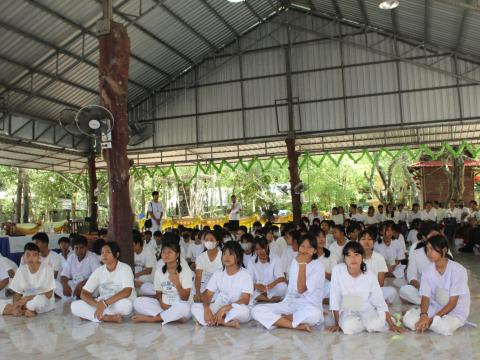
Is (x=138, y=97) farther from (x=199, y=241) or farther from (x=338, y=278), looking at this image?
(x=338, y=278)

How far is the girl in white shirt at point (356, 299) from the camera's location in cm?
376

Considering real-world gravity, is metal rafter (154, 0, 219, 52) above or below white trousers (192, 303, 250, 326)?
above

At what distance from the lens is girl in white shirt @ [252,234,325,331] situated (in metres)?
4.02

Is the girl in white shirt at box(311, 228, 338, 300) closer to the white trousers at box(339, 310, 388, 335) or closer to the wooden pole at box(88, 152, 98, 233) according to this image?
the white trousers at box(339, 310, 388, 335)

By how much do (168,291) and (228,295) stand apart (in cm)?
60

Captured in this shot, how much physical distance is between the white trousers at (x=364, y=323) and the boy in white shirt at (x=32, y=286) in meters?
3.09

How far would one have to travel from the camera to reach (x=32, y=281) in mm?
4906

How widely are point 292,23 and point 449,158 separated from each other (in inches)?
321

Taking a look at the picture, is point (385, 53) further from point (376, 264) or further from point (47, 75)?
point (376, 264)

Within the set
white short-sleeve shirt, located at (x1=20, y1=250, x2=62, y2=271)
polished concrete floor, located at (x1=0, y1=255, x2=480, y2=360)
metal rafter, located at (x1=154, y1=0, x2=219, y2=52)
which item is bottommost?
polished concrete floor, located at (x1=0, y1=255, x2=480, y2=360)

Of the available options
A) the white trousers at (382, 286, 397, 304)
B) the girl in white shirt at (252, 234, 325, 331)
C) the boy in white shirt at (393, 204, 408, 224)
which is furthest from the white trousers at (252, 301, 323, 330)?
the boy in white shirt at (393, 204, 408, 224)

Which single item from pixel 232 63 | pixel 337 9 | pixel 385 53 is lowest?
pixel 385 53

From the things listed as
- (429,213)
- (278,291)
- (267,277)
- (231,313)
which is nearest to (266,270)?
(267,277)

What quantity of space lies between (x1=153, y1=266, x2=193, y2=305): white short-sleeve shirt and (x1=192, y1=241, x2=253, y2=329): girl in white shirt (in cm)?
24
